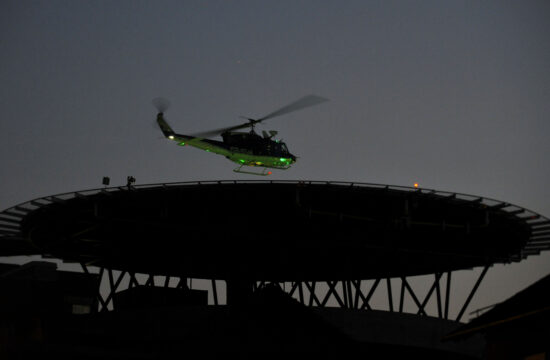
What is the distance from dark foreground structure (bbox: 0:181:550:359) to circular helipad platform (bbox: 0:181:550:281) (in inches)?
4.3

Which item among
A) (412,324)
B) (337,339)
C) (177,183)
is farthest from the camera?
(412,324)

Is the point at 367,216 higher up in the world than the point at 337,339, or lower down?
higher up

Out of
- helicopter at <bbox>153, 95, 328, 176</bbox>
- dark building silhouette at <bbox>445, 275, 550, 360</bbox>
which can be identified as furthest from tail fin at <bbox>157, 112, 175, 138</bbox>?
dark building silhouette at <bbox>445, 275, 550, 360</bbox>

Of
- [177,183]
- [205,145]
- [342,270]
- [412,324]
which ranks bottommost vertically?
[412,324]

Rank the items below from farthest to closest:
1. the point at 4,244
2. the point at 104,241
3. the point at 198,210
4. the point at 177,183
→ the point at 4,244, the point at 104,241, the point at 198,210, the point at 177,183

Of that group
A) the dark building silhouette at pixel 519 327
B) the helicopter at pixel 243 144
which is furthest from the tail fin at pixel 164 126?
the dark building silhouette at pixel 519 327

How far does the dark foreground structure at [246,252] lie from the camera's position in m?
26.7

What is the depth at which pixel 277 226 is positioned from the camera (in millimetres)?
44875

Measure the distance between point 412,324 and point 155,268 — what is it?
25.1 meters

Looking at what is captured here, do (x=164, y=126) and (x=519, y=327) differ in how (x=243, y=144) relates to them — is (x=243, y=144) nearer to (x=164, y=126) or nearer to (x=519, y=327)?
(x=164, y=126)

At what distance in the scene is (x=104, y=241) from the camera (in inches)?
1946

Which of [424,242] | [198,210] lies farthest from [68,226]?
[424,242]

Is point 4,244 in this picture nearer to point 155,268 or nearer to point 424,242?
point 155,268

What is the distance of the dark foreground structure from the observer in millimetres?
26719
